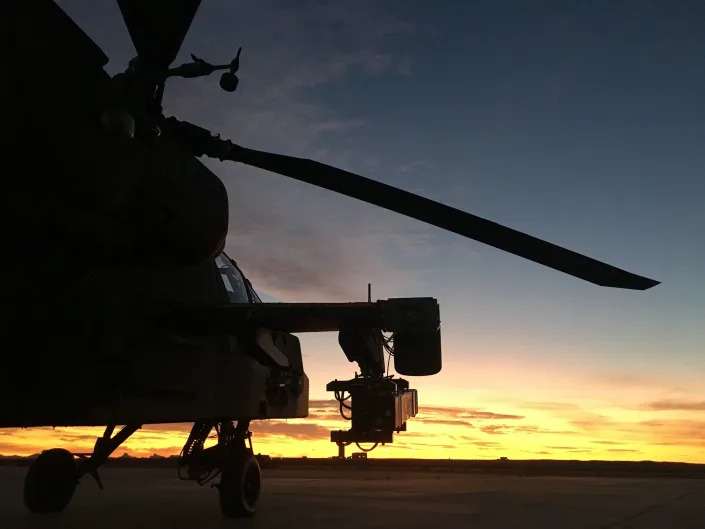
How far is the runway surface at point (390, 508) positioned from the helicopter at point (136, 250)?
191cm

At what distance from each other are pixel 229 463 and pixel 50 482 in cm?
264

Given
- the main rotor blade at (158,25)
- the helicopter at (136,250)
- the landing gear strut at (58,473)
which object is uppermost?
the main rotor blade at (158,25)

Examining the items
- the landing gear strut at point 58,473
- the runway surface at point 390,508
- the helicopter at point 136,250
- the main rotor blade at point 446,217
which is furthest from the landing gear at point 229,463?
the main rotor blade at point 446,217

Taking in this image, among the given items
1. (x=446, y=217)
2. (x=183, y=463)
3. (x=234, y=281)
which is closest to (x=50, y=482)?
(x=183, y=463)

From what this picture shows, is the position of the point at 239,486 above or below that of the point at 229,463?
below

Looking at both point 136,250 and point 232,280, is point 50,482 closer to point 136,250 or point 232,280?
point 232,280

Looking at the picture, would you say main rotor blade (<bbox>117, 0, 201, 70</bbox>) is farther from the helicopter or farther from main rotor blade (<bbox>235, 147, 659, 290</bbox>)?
main rotor blade (<bbox>235, 147, 659, 290</bbox>)

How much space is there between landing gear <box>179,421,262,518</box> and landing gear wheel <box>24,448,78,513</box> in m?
1.66

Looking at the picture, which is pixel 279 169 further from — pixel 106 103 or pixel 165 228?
pixel 106 103

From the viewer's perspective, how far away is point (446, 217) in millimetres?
5551

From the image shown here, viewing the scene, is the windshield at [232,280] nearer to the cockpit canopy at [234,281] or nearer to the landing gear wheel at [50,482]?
the cockpit canopy at [234,281]

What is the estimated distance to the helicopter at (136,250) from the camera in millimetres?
4254

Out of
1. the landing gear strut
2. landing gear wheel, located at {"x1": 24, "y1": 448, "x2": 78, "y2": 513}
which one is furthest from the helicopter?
landing gear wheel, located at {"x1": 24, "y1": 448, "x2": 78, "y2": 513}

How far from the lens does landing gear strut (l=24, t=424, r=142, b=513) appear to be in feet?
31.4
